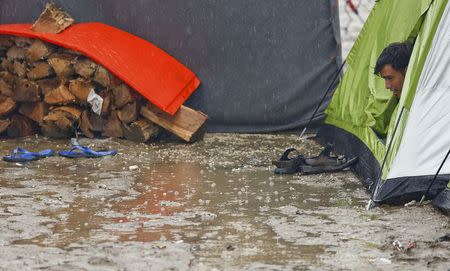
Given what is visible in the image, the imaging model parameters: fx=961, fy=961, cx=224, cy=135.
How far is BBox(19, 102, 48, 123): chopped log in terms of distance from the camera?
31.6ft

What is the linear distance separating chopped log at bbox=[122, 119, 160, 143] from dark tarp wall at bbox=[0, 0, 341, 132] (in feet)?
2.76

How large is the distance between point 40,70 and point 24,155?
→ 1440mm

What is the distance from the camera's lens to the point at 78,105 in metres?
9.69

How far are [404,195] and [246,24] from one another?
4250 millimetres

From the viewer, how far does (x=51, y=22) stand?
9688 mm

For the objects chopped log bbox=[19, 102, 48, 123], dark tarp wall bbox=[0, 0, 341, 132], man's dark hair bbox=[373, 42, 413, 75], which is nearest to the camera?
man's dark hair bbox=[373, 42, 413, 75]

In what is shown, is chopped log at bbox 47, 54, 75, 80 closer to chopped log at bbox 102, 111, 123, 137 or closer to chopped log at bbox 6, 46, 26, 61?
chopped log at bbox 6, 46, 26, 61

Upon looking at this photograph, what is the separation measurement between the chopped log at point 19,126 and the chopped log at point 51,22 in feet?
2.98

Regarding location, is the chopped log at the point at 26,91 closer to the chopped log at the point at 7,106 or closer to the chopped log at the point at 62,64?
the chopped log at the point at 7,106

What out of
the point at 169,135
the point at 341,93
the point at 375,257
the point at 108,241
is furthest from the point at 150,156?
the point at 375,257

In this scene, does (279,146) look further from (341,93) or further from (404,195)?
(404,195)

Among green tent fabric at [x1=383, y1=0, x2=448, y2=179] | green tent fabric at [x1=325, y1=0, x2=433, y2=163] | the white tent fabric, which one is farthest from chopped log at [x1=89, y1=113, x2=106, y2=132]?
the white tent fabric

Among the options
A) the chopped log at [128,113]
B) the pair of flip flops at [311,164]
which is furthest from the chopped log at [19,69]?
the pair of flip flops at [311,164]

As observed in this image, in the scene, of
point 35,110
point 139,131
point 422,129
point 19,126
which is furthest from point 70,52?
point 422,129
